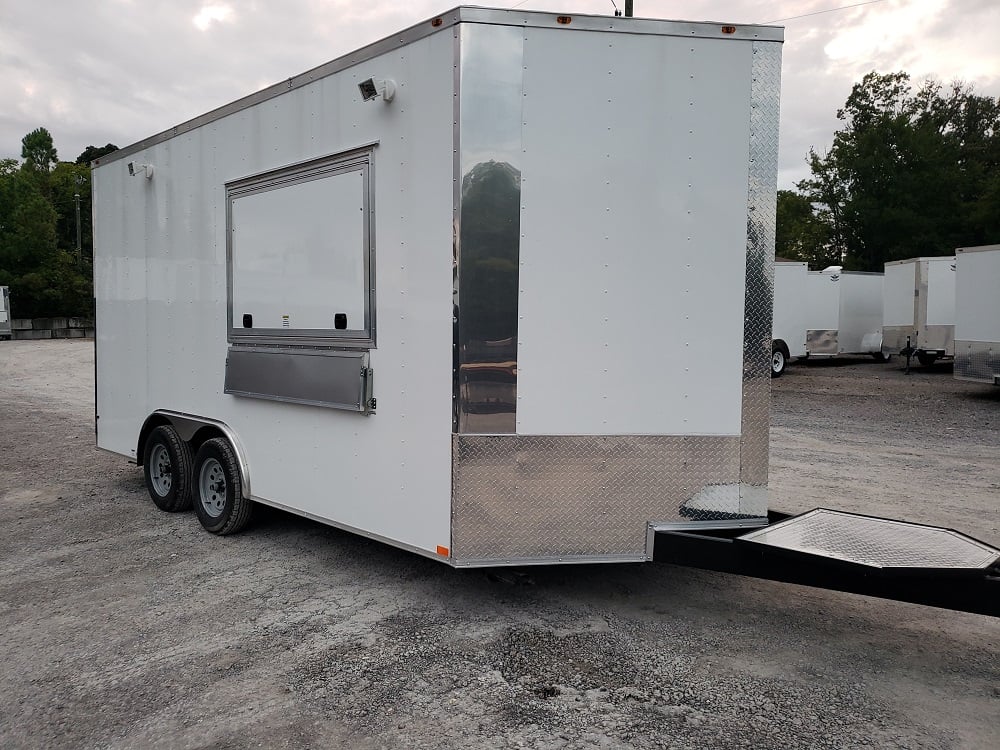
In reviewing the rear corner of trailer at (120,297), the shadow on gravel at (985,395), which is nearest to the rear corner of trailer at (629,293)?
the rear corner of trailer at (120,297)

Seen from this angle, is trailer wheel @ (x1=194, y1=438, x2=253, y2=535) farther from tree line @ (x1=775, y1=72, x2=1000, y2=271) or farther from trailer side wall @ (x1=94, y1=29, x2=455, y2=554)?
tree line @ (x1=775, y1=72, x2=1000, y2=271)

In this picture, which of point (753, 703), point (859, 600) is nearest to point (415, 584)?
point (753, 703)

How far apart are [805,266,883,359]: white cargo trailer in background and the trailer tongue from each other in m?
17.3

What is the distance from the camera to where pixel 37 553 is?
5414 millimetres

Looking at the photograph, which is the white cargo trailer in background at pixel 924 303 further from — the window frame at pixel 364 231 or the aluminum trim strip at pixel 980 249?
the window frame at pixel 364 231

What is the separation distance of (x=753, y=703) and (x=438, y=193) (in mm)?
2832

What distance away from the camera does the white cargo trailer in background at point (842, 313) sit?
20047 millimetres

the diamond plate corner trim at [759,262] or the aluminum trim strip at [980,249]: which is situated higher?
the aluminum trim strip at [980,249]

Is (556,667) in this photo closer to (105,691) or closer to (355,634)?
(355,634)

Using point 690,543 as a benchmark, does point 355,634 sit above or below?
below

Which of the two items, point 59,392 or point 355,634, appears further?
point 59,392

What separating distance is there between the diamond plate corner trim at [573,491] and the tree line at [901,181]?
106ft

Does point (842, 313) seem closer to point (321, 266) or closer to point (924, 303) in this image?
point (924, 303)

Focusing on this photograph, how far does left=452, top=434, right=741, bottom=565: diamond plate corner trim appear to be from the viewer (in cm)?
384
